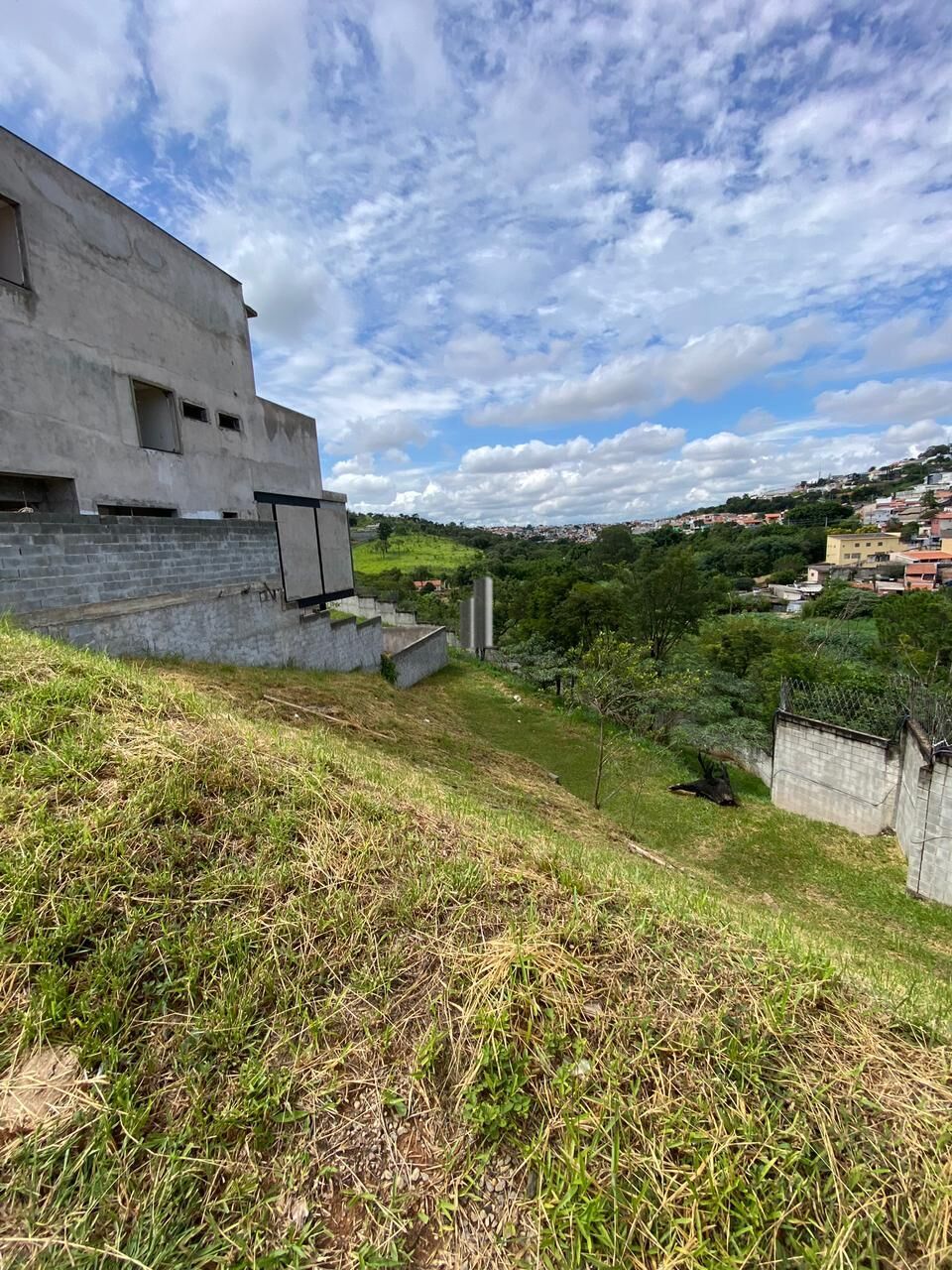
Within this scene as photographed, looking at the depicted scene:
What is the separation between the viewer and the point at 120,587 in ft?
18.8

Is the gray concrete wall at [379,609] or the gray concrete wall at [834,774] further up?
the gray concrete wall at [379,609]

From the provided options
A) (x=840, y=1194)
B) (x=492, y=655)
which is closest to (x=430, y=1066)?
(x=840, y=1194)

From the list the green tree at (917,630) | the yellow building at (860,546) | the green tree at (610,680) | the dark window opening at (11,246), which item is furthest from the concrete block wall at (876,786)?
the yellow building at (860,546)

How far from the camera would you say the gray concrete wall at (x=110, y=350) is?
17.9 ft

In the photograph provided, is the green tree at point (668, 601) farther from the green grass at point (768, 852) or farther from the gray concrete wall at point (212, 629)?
the gray concrete wall at point (212, 629)

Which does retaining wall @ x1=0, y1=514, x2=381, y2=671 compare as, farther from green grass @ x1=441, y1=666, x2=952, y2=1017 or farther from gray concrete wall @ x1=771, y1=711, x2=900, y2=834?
gray concrete wall @ x1=771, y1=711, x2=900, y2=834

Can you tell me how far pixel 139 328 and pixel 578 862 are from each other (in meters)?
8.21

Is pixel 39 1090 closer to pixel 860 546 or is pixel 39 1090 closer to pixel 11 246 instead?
pixel 11 246

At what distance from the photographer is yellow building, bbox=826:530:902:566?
223 feet

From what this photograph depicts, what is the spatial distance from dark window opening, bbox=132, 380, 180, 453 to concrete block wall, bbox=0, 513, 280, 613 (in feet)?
5.07

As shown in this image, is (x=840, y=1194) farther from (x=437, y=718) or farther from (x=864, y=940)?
(x=437, y=718)

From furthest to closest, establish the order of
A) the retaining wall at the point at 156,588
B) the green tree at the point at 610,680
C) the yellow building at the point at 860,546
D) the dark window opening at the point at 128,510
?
1. the yellow building at the point at 860,546
2. the green tree at the point at 610,680
3. the dark window opening at the point at 128,510
4. the retaining wall at the point at 156,588

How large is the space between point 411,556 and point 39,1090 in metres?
48.6

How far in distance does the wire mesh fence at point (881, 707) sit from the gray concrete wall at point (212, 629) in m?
8.96
